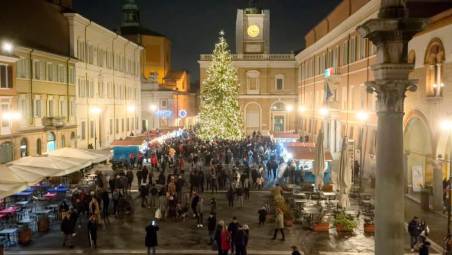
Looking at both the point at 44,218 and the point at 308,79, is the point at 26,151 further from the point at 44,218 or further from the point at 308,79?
the point at 308,79

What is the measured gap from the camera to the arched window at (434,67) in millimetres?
23328

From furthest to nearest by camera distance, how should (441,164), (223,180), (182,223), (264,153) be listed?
(264,153), (223,180), (441,164), (182,223)

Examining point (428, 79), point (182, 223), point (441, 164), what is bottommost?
point (182, 223)

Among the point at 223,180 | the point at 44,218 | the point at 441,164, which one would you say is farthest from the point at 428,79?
the point at 44,218

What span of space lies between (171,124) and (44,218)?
174ft

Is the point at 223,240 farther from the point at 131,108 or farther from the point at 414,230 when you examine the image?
the point at 131,108

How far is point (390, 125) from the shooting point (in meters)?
10.6

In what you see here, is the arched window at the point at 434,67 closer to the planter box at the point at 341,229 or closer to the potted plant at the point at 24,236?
the planter box at the point at 341,229

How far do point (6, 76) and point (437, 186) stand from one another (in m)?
24.2

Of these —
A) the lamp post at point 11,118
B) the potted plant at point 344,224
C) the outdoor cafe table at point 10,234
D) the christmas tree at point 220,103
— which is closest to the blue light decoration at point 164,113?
the christmas tree at point 220,103

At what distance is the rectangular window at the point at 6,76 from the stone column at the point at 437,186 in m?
23.8

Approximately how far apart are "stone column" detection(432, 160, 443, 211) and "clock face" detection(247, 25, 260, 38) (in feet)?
173

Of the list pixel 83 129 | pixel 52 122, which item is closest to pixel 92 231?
pixel 52 122

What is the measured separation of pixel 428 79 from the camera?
2439cm
